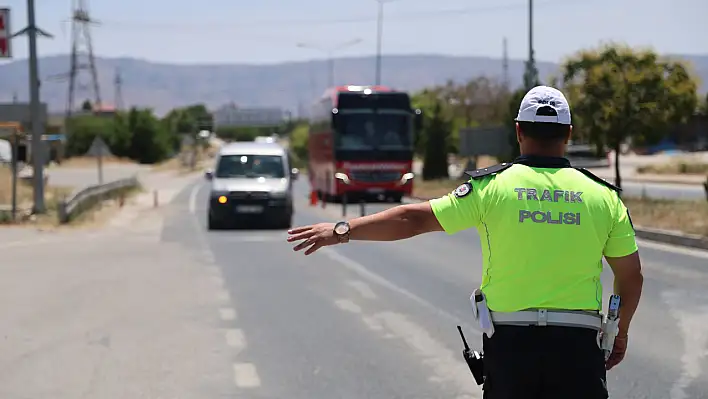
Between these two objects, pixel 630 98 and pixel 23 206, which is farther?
pixel 23 206

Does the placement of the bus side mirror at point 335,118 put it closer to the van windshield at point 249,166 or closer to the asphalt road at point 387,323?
the van windshield at point 249,166

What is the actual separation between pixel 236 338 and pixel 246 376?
172 centimetres

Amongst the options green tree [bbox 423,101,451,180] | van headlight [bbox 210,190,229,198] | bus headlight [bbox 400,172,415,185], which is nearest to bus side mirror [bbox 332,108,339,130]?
bus headlight [bbox 400,172,415,185]

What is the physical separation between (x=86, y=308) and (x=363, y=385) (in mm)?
5144

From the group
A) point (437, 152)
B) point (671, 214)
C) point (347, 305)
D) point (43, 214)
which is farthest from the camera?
point (437, 152)

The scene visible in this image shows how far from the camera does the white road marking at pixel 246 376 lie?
785 centimetres

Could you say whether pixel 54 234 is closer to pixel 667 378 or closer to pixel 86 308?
pixel 86 308

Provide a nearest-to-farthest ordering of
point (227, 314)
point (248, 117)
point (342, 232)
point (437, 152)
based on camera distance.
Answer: point (342, 232)
point (227, 314)
point (437, 152)
point (248, 117)

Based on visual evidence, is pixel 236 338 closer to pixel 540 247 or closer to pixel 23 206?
pixel 540 247

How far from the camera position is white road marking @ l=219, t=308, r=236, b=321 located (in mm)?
11094

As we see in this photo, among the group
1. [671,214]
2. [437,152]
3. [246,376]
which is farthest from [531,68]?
[246,376]

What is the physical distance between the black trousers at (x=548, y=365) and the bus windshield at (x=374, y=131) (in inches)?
1236

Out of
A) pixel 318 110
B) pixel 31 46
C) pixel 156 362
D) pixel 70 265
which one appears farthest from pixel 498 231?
pixel 318 110

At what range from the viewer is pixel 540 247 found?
155 inches
